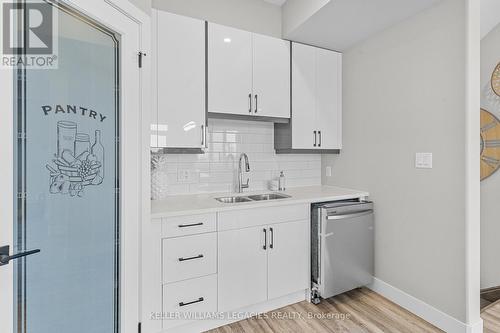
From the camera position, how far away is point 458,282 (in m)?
1.87

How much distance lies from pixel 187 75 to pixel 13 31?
1.18 metres

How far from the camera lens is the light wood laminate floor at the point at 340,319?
6.47 feet

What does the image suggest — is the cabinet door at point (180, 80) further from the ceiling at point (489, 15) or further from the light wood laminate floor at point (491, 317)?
the light wood laminate floor at point (491, 317)

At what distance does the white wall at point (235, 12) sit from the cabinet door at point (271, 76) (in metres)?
0.20

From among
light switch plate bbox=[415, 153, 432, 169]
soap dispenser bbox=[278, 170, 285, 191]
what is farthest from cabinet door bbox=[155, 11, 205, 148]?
light switch plate bbox=[415, 153, 432, 169]

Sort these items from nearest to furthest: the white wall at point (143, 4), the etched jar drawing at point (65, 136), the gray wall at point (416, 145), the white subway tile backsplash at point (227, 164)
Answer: the etched jar drawing at point (65, 136), the white wall at point (143, 4), the gray wall at point (416, 145), the white subway tile backsplash at point (227, 164)

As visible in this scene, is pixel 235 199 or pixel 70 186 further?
pixel 235 199

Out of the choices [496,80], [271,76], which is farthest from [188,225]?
[496,80]

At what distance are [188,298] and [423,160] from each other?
2.10 metres

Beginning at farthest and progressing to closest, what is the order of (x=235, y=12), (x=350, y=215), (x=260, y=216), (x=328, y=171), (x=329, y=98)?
(x=328, y=171)
(x=329, y=98)
(x=235, y=12)
(x=350, y=215)
(x=260, y=216)

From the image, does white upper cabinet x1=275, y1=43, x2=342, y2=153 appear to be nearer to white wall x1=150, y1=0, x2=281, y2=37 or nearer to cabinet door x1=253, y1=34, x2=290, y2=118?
cabinet door x1=253, y1=34, x2=290, y2=118

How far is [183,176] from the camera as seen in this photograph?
8.10 ft

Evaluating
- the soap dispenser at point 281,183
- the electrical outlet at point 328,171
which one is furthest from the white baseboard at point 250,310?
the electrical outlet at point 328,171

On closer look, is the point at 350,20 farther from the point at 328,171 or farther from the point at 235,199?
the point at 235,199
